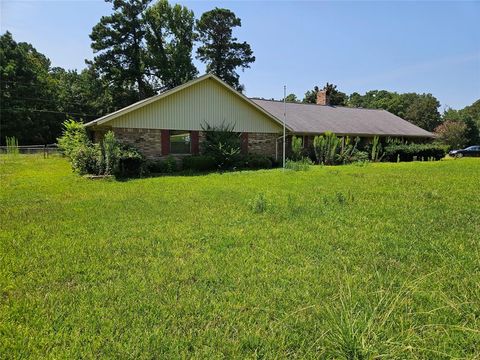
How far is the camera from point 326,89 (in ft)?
105

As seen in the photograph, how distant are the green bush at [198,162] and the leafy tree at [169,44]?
85.0 ft

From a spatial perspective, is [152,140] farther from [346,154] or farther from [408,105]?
[408,105]

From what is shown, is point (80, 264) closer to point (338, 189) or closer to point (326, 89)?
point (338, 189)

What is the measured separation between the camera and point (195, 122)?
17.6 meters

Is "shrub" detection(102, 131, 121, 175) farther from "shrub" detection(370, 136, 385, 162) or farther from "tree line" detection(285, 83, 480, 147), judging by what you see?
"tree line" detection(285, 83, 480, 147)

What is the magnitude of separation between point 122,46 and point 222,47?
1237 centimetres

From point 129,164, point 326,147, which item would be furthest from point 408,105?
point 129,164

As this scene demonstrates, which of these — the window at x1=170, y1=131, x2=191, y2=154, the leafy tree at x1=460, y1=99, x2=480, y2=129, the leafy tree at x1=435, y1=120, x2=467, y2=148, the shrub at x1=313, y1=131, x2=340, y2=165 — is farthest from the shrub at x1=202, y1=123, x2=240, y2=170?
the leafy tree at x1=460, y1=99, x2=480, y2=129

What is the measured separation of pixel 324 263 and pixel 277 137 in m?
16.8

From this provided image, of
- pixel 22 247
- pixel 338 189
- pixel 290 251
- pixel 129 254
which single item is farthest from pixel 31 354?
pixel 338 189

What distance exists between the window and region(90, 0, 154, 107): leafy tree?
2573 cm

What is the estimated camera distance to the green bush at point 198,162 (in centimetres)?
1625

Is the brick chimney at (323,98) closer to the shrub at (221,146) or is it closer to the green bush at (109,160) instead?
the shrub at (221,146)

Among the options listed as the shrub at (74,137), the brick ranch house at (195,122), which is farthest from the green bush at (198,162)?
the shrub at (74,137)
